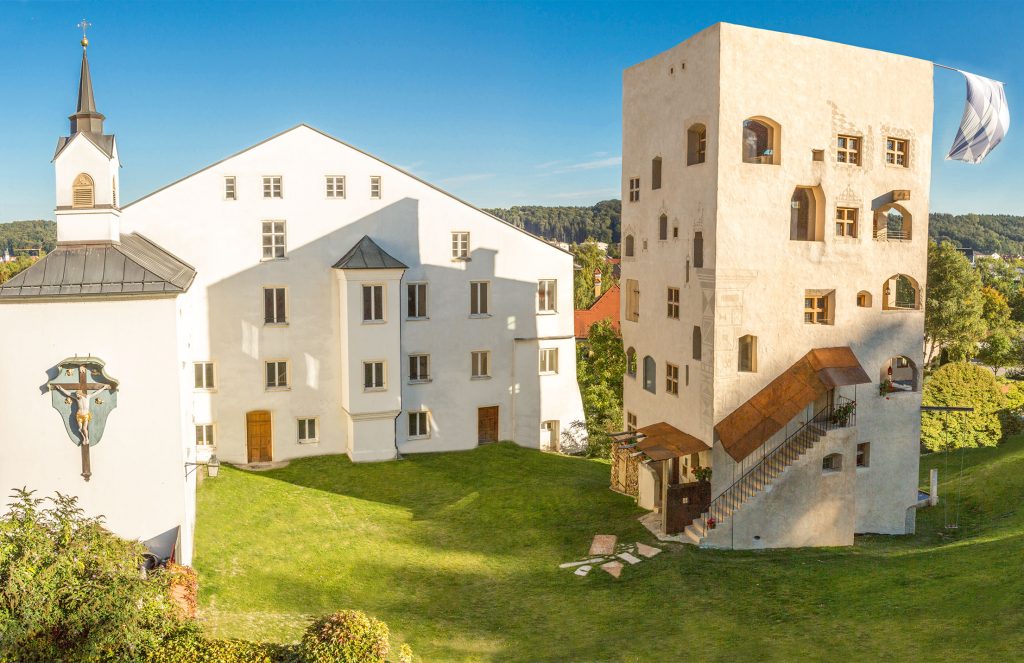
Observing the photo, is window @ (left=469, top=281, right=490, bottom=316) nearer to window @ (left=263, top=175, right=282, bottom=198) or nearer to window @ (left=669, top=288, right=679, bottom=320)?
window @ (left=263, top=175, right=282, bottom=198)

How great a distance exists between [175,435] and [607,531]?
16.9 m

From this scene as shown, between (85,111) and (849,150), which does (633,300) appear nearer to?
(849,150)

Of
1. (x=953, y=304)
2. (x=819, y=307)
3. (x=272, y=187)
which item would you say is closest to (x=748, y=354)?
(x=819, y=307)

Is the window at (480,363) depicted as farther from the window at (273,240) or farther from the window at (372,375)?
the window at (273,240)

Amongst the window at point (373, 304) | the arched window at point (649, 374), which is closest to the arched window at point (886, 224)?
the arched window at point (649, 374)

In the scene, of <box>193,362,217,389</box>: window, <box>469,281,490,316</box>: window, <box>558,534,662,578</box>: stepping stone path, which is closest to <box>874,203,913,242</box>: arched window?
<box>558,534,662,578</box>: stepping stone path

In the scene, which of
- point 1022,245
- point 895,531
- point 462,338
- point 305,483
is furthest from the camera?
point 1022,245

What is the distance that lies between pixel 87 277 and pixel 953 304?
7602cm

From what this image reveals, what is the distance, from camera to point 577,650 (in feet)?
73.3

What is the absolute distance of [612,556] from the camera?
29.0 meters

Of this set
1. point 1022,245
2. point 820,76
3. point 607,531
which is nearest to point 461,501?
point 607,531

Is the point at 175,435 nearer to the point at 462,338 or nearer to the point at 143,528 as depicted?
the point at 143,528

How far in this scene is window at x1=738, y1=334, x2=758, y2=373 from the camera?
3088 cm

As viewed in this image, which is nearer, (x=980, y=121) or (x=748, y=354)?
(x=748, y=354)
